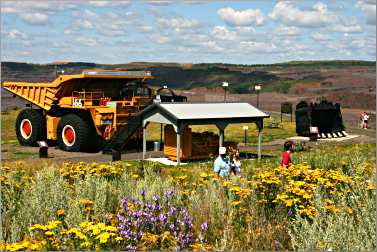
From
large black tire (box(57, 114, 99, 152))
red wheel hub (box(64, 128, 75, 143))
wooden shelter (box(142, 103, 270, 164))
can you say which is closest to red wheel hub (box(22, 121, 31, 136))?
large black tire (box(57, 114, 99, 152))

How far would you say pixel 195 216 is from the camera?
7.00 meters

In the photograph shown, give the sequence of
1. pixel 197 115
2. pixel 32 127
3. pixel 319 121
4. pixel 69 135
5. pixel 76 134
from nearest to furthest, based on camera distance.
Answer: pixel 197 115 < pixel 76 134 < pixel 69 135 < pixel 32 127 < pixel 319 121

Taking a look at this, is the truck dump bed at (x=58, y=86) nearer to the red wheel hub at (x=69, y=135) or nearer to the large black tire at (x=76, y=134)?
the large black tire at (x=76, y=134)

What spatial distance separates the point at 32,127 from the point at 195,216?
856 inches

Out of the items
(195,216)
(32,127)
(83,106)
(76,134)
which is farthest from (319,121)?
(195,216)

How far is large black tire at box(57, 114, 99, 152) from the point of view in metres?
24.4

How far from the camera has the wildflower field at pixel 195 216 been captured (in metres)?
5.60

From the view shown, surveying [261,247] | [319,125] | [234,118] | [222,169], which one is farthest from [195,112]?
[261,247]

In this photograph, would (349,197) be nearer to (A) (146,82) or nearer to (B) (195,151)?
(B) (195,151)

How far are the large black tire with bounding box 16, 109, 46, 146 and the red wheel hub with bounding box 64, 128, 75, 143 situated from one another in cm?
240

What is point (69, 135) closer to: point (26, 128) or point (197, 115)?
point (26, 128)

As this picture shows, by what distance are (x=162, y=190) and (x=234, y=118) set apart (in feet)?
45.6

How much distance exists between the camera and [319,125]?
104 ft

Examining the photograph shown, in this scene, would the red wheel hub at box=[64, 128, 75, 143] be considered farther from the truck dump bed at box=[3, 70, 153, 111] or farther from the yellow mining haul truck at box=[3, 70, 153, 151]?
the truck dump bed at box=[3, 70, 153, 111]
